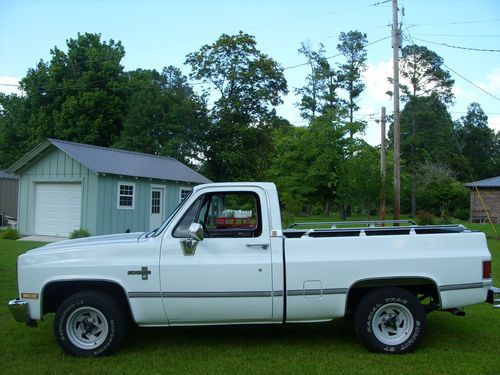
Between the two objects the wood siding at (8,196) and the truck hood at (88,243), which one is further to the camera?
the wood siding at (8,196)

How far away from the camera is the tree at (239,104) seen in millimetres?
37562

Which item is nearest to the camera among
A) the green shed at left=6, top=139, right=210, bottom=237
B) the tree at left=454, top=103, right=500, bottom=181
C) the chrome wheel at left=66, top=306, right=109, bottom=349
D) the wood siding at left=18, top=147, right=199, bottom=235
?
the chrome wheel at left=66, top=306, right=109, bottom=349

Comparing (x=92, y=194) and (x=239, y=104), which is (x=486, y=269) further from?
(x=239, y=104)

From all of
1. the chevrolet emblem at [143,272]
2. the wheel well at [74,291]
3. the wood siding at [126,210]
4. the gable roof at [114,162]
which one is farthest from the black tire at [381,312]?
the gable roof at [114,162]

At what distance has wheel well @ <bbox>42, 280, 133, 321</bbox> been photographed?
550 centimetres

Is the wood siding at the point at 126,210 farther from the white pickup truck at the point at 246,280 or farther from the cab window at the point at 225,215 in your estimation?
the white pickup truck at the point at 246,280

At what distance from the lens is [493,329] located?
6738mm

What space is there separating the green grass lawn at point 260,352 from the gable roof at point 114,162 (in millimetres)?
13170

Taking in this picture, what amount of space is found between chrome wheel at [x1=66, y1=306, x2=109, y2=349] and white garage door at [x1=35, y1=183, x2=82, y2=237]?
49.1 feet

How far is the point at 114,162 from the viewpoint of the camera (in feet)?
69.2

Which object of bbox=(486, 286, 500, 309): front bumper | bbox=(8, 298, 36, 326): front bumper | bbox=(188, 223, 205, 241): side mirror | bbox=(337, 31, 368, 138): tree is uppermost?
bbox=(337, 31, 368, 138): tree

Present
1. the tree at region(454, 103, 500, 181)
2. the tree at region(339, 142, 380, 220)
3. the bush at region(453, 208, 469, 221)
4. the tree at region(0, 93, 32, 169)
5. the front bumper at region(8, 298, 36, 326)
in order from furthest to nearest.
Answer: the tree at region(454, 103, 500, 181) < the bush at region(453, 208, 469, 221) < the tree at region(0, 93, 32, 169) < the tree at region(339, 142, 380, 220) < the front bumper at region(8, 298, 36, 326)

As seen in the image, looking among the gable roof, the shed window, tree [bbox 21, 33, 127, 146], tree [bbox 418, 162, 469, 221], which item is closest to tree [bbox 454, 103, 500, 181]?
tree [bbox 418, 162, 469, 221]

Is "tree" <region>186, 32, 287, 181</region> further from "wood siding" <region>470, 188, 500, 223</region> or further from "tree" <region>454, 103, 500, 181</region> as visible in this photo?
"tree" <region>454, 103, 500, 181</region>
